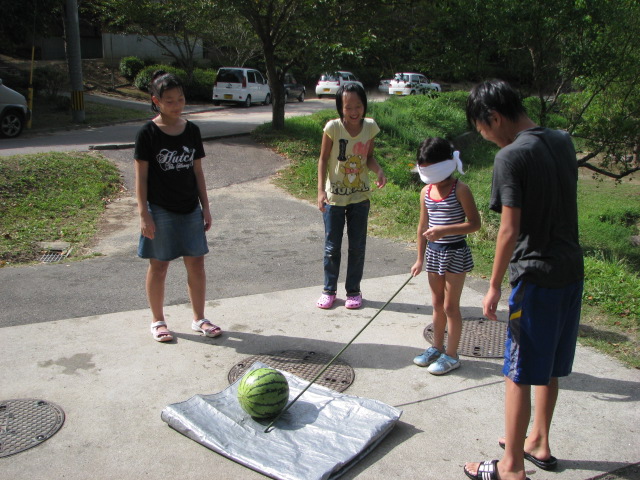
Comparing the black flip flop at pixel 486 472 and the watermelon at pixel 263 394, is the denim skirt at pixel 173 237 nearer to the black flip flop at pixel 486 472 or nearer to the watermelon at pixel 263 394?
the watermelon at pixel 263 394

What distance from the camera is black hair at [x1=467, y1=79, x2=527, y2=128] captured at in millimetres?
2645

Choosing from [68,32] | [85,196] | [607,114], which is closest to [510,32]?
[607,114]

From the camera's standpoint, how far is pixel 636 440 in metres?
3.19

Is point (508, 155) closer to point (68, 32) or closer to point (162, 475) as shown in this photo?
point (162, 475)

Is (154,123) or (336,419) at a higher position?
(154,123)

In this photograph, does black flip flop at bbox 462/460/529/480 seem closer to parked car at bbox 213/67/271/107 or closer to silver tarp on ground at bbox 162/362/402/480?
silver tarp on ground at bbox 162/362/402/480

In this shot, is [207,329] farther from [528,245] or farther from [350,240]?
[528,245]

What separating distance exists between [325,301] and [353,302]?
23 cm

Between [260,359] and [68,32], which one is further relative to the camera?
[68,32]

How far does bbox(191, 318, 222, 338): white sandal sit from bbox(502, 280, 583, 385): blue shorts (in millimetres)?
2314

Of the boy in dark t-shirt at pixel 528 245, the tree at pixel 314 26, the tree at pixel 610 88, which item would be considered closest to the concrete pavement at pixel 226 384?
the boy in dark t-shirt at pixel 528 245

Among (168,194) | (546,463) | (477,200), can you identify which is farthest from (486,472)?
(477,200)

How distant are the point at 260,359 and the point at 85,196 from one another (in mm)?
5474

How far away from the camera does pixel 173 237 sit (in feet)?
13.6
